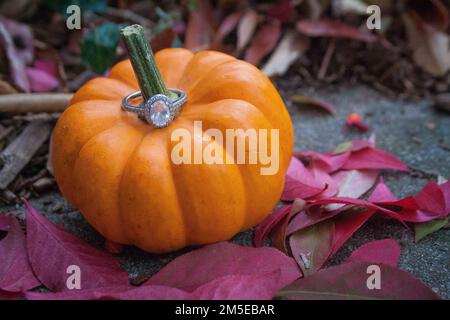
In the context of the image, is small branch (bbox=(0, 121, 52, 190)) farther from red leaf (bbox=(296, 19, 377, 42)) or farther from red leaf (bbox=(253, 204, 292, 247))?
red leaf (bbox=(296, 19, 377, 42))

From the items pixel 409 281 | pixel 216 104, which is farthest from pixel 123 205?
pixel 409 281

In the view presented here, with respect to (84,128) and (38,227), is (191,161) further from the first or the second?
(38,227)

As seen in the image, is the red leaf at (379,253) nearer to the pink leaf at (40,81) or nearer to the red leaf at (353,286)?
the red leaf at (353,286)

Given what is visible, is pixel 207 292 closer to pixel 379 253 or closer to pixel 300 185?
pixel 379 253

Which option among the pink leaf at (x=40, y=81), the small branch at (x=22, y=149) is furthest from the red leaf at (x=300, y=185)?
the pink leaf at (x=40, y=81)

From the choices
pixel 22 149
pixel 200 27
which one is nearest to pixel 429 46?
pixel 200 27
